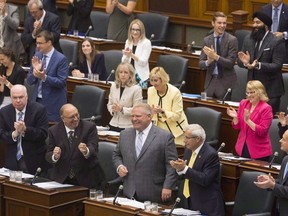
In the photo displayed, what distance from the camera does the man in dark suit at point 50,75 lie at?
10.9 m

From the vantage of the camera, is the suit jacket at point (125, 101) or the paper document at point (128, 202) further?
the suit jacket at point (125, 101)

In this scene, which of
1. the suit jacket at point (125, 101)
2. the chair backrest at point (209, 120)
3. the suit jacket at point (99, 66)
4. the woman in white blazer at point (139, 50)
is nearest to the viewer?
the chair backrest at point (209, 120)

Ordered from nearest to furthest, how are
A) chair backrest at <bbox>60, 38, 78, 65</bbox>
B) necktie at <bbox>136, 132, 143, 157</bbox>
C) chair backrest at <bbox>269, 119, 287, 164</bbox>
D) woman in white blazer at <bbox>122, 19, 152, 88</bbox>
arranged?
necktie at <bbox>136, 132, 143, 157</bbox> < chair backrest at <bbox>269, 119, 287, 164</bbox> < woman in white blazer at <bbox>122, 19, 152, 88</bbox> < chair backrest at <bbox>60, 38, 78, 65</bbox>

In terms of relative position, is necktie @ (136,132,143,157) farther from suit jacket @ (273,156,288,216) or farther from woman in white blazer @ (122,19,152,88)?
woman in white blazer @ (122,19,152,88)

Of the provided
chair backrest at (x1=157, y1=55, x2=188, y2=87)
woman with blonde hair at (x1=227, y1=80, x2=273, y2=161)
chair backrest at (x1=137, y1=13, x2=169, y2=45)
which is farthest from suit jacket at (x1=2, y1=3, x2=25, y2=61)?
woman with blonde hair at (x1=227, y1=80, x2=273, y2=161)

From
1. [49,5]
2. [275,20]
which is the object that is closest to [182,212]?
[275,20]

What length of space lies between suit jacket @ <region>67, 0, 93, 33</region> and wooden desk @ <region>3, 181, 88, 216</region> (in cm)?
509

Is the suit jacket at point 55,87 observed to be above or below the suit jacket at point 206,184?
above

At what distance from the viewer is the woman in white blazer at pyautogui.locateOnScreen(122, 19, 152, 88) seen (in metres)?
11.9

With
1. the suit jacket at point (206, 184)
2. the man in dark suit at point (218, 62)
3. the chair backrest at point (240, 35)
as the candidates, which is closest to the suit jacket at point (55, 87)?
the man in dark suit at point (218, 62)

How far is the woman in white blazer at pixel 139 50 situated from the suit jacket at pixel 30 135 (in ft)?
7.12

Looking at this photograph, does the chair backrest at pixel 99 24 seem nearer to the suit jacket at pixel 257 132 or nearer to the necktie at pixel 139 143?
the suit jacket at pixel 257 132

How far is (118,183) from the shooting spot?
9.49 metres

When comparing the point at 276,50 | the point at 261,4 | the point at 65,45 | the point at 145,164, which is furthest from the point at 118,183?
the point at 261,4
